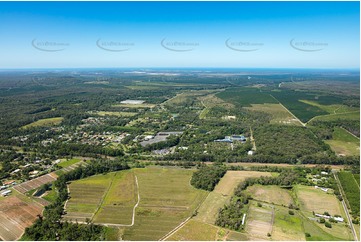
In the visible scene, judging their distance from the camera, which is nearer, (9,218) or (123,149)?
(9,218)

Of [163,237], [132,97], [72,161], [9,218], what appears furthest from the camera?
[132,97]

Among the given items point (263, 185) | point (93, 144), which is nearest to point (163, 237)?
point (263, 185)

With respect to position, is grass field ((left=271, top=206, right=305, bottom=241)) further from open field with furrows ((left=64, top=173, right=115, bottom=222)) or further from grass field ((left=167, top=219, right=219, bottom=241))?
open field with furrows ((left=64, top=173, right=115, bottom=222))

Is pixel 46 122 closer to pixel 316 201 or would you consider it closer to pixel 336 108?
pixel 316 201

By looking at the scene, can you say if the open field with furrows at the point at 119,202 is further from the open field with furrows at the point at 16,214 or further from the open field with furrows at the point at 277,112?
the open field with furrows at the point at 277,112

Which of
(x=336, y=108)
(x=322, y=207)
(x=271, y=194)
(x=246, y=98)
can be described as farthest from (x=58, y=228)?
(x=246, y=98)

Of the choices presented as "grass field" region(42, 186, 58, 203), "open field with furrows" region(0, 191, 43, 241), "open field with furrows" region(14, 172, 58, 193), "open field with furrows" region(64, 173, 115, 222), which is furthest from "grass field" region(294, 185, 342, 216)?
"open field with furrows" region(14, 172, 58, 193)

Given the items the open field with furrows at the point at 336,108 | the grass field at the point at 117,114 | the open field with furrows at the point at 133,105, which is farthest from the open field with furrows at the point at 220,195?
the open field with furrows at the point at 133,105

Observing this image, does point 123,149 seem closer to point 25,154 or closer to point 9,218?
point 25,154
